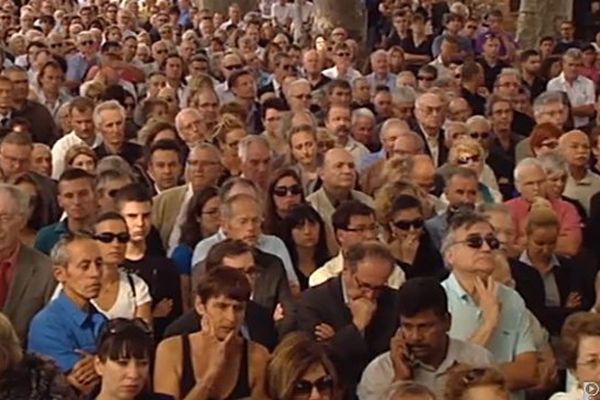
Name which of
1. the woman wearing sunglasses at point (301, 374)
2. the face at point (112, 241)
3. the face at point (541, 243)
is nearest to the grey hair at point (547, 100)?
the face at point (541, 243)

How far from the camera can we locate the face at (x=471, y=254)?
6195mm

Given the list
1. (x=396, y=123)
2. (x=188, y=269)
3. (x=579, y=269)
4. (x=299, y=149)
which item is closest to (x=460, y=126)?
(x=396, y=123)

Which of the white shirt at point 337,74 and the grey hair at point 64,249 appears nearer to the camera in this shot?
A: the grey hair at point 64,249

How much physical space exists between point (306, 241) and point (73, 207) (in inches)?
49.6

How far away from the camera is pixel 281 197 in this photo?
27.2ft

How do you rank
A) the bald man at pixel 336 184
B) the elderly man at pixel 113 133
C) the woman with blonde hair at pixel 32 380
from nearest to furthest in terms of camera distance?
the woman with blonde hair at pixel 32 380 → the bald man at pixel 336 184 → the elderly man at pixel 113 133

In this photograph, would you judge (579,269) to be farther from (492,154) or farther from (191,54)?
(191,54)

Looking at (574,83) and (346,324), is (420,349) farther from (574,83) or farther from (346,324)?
(574,83)

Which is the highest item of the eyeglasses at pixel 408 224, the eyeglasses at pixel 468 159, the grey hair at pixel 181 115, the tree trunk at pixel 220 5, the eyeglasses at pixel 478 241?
the tree trunk at pixel 220 5

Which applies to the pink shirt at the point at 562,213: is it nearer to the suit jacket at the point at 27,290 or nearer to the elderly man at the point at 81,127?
the suit jacket at the point at 27,290

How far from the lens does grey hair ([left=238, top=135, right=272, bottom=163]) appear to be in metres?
9.19

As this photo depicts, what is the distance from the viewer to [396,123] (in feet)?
32.8

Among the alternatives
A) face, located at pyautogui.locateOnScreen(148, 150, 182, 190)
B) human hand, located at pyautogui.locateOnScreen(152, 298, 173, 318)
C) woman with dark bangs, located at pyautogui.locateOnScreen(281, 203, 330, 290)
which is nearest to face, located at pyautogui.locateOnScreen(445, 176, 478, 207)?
woman with dark bangs, located at pyautogui.locateOnScreen(281, 203, 330, 290)

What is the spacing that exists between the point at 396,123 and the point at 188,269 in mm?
3082
